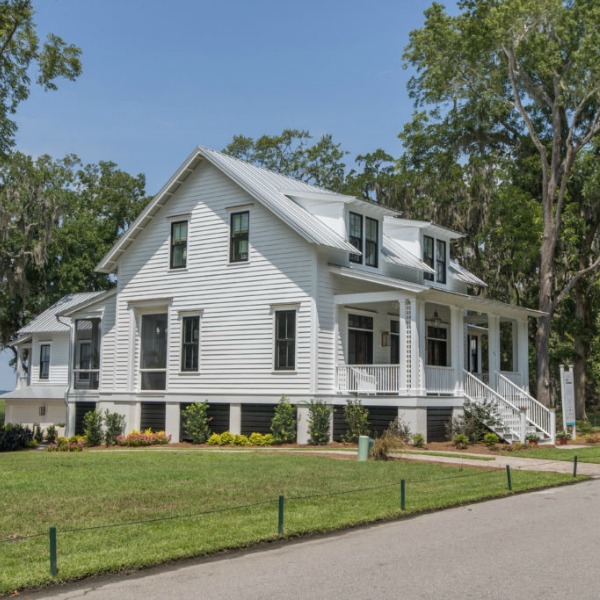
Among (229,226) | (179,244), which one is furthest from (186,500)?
(179,244)

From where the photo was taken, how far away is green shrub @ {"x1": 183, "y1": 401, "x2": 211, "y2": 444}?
1005 inches

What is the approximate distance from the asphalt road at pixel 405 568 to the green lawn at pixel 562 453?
9.08m

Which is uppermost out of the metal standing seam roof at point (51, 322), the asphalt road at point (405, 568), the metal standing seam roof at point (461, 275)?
the metal standing seam roof at point (461, 275)

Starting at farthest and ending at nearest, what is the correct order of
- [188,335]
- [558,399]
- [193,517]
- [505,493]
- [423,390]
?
[558,399] < [188,335] < [423,390] < [505,493] < [193,517]

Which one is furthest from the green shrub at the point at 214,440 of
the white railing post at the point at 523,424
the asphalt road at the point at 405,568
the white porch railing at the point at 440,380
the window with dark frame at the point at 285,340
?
the asphalt road at the point at 405,568

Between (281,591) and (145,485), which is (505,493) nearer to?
(145,485)

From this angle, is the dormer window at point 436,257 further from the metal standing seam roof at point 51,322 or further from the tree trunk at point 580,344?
the metal standing seam roof at point 51,322

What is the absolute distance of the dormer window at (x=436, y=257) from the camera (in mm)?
30047

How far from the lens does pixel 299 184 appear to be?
1228 inches

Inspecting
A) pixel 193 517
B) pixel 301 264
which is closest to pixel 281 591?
pixel 193 517

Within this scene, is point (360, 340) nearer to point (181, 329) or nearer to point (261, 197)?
point (261, 197)

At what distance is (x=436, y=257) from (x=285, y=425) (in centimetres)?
1009

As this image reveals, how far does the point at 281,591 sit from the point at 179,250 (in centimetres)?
2138

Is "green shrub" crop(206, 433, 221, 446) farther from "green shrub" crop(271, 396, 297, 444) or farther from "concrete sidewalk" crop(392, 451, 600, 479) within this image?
"concrete sidewalk" crop(392, 451, 600, 479)
